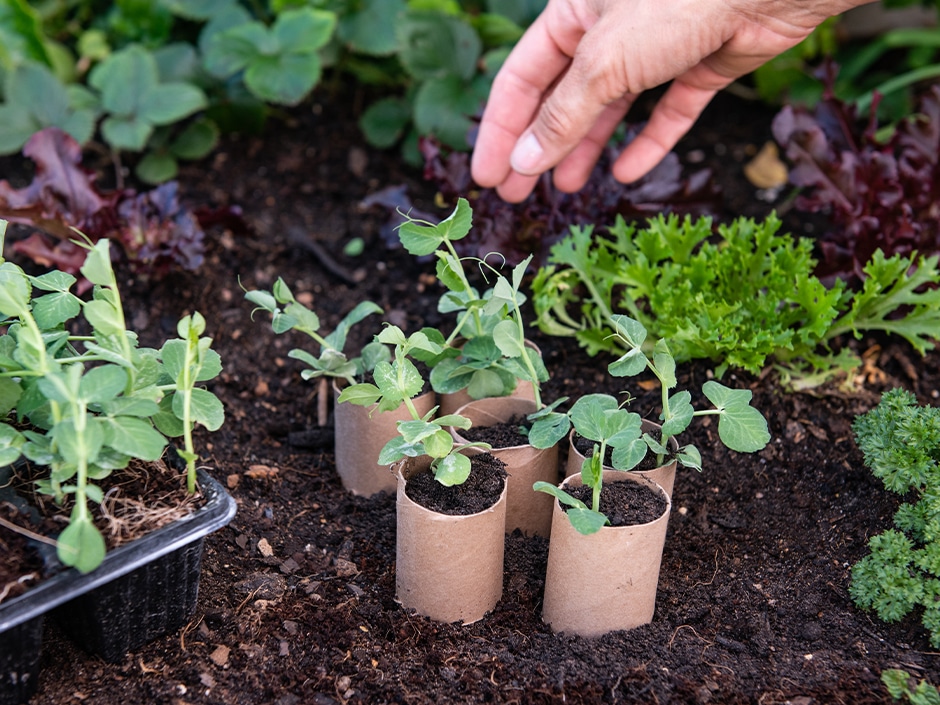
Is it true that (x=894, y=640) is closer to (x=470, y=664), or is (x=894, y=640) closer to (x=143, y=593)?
(x=470, y=664)

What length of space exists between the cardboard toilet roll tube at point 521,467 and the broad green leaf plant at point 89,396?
518mm

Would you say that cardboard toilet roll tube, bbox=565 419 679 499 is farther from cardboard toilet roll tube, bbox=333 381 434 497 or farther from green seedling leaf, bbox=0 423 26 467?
green seedling leaf, bbox=0 423 26 467

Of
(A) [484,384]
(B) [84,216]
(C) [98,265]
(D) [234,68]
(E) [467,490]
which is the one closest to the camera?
(C) [98,265]

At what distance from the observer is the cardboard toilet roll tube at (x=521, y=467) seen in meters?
1.75

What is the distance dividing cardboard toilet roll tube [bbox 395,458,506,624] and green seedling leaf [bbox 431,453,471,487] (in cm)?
6

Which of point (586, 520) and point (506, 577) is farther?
point (506, 577)

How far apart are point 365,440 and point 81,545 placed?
73 centimetres

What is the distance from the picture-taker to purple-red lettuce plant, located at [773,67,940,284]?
7.74 feet

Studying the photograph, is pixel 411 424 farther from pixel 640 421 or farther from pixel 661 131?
pixel 661 131

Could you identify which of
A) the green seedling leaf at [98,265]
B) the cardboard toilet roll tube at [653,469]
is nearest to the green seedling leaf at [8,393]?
the green seedling leaf at [98,265]

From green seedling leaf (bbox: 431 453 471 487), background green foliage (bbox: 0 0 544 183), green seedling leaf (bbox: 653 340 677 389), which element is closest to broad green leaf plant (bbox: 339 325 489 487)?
green seedling leaf (bbox: 431 453 471 487)

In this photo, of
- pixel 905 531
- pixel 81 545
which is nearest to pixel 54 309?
pixel 81 545

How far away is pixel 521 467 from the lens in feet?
5.78

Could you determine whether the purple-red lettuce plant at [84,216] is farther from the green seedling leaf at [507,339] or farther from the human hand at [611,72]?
the green seedling leaf at [507,339]
